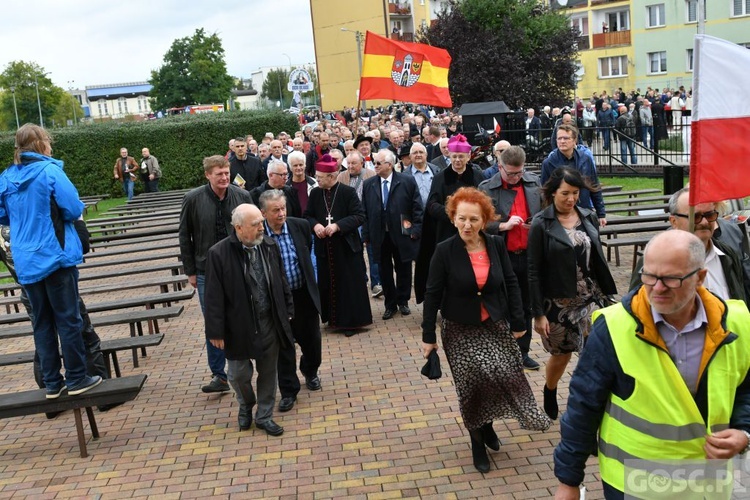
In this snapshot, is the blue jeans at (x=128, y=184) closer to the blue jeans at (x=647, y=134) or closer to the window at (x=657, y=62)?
the blue jeans at (x=647, y=134)

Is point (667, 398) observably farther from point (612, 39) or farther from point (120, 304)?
point (612, 39)

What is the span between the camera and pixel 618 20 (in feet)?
195

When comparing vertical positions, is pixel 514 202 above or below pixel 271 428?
above

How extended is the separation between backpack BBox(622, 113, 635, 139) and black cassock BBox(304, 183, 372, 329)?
14735 millimetres

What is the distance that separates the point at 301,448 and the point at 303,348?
144 cm

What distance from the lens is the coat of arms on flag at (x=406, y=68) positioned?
13.4 metres

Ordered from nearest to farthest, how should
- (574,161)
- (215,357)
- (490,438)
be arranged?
1. (490,438)
2. (215,357)
3. (574,161)

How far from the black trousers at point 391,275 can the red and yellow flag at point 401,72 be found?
3.53 meters

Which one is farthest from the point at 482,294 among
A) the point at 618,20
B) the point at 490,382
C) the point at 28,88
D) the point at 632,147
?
the point at 28,88

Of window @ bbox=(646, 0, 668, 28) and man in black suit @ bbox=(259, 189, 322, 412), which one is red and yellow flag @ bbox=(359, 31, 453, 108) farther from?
window @ bbox=(646, 0, 668, 28)

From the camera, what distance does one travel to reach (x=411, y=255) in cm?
1008

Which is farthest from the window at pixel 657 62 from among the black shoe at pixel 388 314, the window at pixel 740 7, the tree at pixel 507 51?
the black shoe at pixel 388 314

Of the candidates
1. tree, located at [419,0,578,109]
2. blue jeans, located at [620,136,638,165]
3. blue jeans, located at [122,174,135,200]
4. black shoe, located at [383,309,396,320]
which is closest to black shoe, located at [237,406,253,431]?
black shoe, located at [383,309,396,320]

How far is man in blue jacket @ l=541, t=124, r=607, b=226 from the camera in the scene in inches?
317
